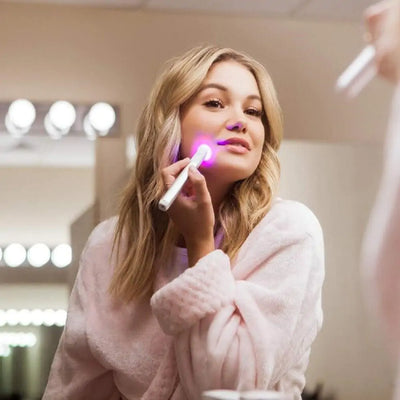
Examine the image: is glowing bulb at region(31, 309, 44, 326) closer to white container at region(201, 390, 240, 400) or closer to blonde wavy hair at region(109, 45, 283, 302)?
blonde wavy hair at region(109, 45, 283, 302)

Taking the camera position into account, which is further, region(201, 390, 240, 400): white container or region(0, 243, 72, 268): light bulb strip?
region(0, 243, 72, 268): light bulb strip

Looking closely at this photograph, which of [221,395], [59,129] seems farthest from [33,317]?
[221,395]

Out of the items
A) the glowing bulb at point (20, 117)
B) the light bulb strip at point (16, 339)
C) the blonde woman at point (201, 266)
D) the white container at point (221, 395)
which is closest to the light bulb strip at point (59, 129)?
the glowing bulb at point (20, 117)

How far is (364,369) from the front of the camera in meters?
1.43

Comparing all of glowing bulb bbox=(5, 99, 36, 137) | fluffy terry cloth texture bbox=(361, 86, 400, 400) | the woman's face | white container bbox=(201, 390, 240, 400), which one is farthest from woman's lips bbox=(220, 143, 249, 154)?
glowing bulb bbox=(5, 99, 36, 137)

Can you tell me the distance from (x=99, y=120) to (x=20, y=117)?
12cm

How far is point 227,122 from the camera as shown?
0.98 meters

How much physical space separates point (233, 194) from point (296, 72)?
0.74 m

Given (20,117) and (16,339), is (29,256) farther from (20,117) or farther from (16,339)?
(20,117)

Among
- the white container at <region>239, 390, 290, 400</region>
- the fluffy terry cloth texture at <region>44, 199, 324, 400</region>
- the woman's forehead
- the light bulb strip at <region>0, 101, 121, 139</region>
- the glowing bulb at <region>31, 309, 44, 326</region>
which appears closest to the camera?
the white container at <region>239, 390, 290, 400</region>

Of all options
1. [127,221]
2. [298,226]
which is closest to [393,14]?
[298,226]

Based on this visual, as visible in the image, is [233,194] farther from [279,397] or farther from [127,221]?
[279,397]

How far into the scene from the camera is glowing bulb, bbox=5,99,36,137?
5.00 ft

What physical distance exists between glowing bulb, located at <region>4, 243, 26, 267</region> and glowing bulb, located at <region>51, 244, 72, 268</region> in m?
0.04
